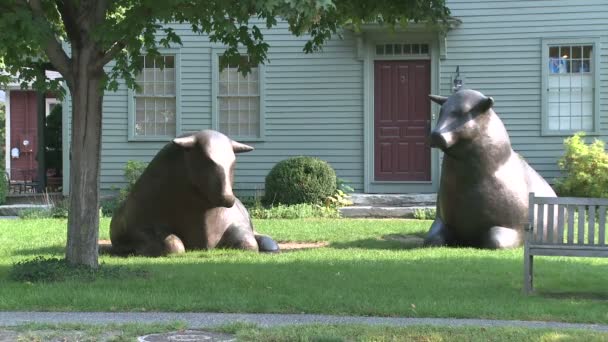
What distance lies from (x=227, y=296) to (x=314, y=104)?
10762 millimetres

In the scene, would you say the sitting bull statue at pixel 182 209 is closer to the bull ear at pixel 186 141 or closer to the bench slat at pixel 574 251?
the bull ear at pixel 186 141

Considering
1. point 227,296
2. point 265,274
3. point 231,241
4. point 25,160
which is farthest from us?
point 25,160

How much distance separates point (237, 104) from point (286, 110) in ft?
3.98

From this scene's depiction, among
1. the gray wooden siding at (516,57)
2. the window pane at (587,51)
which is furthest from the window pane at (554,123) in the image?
the window pane at (587,51)

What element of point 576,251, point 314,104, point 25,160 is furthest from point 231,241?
point 25,160

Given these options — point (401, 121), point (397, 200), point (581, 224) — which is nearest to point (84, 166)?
point (581, 224)

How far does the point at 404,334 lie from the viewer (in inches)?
221

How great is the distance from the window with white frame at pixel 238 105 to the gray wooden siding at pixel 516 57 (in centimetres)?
447

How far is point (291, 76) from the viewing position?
1752cm

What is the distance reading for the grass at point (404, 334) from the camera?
549cm

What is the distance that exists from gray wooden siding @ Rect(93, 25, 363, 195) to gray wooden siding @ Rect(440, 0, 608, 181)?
2378mm

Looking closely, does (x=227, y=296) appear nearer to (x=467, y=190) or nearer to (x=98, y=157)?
(x=98, y=157)

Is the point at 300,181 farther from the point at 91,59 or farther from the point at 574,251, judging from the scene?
the point at 574,251

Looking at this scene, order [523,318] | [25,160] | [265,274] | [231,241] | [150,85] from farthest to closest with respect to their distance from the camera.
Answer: [25,160] < [150,85] < [231,241] < [265,274] < [523,318]
